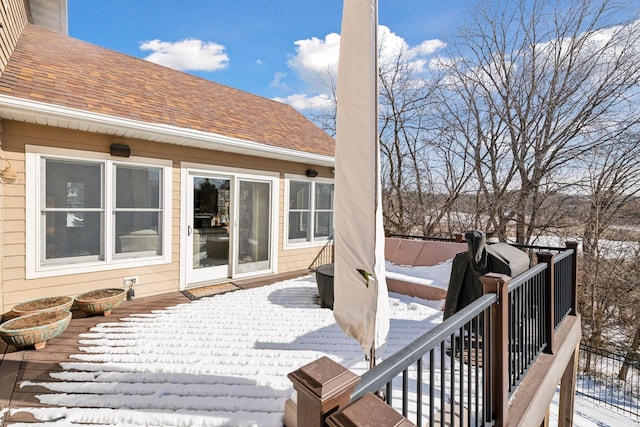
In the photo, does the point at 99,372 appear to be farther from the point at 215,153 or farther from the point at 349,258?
the point at 215,153

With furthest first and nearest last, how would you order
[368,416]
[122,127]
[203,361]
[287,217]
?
[287,217], [122,127], [203,361], [368,416]

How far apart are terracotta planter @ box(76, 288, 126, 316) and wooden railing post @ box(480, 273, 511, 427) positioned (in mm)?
4220

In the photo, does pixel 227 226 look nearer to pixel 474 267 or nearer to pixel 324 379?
pixel 474 267

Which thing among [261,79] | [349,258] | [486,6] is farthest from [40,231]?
[486,6]

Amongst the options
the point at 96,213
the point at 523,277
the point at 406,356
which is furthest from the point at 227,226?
the point at 406,356

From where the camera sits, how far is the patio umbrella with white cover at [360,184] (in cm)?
155

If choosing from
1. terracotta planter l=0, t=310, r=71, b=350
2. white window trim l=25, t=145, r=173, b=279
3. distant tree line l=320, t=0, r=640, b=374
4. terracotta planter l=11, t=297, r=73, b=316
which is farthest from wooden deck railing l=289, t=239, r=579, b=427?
distant tree line l=320, t=0, r=640, b=374

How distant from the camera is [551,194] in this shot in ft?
28.7

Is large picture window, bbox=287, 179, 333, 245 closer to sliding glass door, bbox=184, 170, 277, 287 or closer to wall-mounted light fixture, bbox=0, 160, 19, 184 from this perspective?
sliding glass door, bbox=184, 170, 277, 287

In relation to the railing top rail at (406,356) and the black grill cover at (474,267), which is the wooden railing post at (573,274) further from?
the railing top rail at (406,356)

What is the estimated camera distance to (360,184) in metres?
1.61

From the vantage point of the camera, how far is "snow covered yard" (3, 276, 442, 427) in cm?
216

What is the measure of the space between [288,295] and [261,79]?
8249mm

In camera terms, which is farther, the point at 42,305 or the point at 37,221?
the point at 37,221
